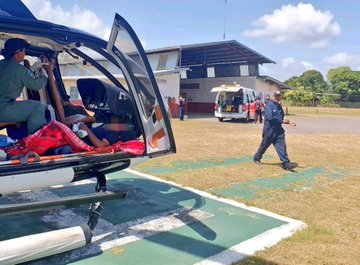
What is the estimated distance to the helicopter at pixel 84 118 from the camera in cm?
333

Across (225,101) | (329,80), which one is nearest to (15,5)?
(225,101)

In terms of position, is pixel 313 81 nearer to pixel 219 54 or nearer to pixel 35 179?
pixel 219 54

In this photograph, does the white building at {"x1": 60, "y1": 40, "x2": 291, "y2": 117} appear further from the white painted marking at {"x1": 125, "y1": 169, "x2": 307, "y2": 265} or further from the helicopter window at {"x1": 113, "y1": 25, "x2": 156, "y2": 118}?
the helicopter window at {"x1": 113, "y1": 25, "x2": 156, "y2": 118}

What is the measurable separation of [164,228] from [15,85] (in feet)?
7.80

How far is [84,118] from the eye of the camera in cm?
521

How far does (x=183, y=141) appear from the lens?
12.4m

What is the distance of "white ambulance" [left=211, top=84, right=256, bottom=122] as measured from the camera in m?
22.9

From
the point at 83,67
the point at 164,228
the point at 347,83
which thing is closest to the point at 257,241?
the point at 164,228

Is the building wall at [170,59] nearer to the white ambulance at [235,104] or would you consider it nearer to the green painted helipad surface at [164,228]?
the white ambulance at [235,104]

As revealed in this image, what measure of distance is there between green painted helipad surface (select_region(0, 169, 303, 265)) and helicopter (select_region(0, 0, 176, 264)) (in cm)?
36

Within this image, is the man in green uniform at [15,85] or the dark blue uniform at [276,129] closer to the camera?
the man in green uniform at [15,85]

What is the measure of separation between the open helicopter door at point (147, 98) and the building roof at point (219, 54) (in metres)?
23.3

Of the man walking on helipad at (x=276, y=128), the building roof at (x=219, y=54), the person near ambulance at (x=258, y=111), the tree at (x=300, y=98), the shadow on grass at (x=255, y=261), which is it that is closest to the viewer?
the shadow on grass at (x=255, y=261)

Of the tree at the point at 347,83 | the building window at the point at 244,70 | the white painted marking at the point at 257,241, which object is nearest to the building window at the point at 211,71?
the building window at the point at 244,70
